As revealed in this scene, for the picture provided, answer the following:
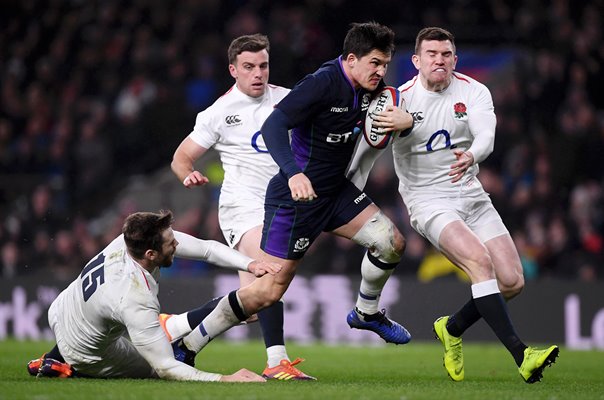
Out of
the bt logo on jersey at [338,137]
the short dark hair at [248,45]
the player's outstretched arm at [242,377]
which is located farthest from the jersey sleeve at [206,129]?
the player's outstretched arm at [242,377]

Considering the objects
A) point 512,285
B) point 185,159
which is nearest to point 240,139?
point 185,159

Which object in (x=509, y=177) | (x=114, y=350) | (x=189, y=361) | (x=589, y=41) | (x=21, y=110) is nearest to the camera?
(x=114, y=350)

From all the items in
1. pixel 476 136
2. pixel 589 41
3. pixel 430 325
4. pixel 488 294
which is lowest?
pixel 430 325

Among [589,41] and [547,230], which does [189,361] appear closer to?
[547,230]

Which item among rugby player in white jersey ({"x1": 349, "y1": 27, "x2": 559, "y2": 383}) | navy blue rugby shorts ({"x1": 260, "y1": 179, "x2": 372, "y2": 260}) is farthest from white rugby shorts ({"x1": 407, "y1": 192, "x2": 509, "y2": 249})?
navy blue rugby shorts ({"x1": 260, "y1": 179, "x2": 372, "y2": 260})

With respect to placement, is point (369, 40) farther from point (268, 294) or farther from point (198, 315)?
point (198, 315)

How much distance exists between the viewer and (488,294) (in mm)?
8023

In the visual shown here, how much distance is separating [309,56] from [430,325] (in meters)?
5.35

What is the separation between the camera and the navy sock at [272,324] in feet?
28.1

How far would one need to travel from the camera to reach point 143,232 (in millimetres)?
7426

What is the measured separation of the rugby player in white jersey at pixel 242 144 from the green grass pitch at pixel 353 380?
1.40 meters

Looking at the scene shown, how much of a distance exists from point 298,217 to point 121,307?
1.49m

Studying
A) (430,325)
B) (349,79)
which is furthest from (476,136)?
(430,325)

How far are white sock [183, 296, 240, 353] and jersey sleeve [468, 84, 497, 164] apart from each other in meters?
2.07
